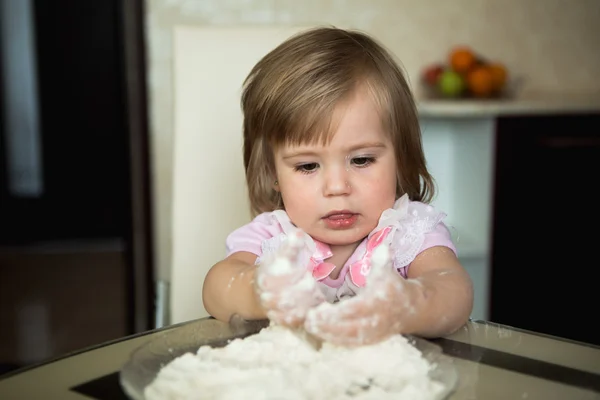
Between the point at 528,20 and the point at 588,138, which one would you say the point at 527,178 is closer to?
the point at 588,138

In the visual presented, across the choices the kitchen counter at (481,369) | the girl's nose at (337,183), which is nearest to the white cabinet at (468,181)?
the girl's nose at (337,183)

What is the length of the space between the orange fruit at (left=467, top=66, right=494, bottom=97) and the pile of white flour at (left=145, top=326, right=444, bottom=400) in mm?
1808

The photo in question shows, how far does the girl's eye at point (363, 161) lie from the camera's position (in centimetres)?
99

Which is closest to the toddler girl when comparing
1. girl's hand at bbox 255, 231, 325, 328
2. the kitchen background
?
girl's hand at bbox 255, 231, 325, 328

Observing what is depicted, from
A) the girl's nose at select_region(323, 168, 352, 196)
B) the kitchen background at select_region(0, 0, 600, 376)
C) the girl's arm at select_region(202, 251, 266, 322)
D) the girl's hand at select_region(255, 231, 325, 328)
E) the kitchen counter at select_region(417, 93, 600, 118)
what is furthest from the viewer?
the kitchen background at select_region(0, 0, 600, 376)

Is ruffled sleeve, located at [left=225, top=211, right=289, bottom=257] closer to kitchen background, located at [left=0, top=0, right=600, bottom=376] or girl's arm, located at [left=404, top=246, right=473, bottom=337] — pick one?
girl's arm, located at [left=404, top=246, right=473, bottom=337]

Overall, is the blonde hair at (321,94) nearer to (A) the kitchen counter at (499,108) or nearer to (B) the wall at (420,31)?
(A) the kitchen counter at (499,108)

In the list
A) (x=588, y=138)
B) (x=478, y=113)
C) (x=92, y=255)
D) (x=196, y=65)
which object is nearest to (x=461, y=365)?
(x=196, y=65)

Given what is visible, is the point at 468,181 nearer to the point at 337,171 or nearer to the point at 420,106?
the point at 420,106

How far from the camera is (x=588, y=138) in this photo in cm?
218

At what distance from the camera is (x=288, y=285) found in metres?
0.71

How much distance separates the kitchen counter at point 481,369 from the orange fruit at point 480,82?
1.69 metres

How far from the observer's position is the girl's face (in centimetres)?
96

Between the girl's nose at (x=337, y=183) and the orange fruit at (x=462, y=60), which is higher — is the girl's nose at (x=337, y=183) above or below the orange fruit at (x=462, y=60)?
below
